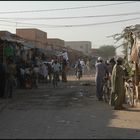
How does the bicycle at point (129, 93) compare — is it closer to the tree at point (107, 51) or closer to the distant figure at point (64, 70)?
the distant figure at point (64, 70)

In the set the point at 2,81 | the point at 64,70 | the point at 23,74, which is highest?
the point at 64,70

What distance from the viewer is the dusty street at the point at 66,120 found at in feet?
34.7

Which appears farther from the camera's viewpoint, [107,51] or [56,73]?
[107,51]

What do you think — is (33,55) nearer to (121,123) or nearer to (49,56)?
(49,56)

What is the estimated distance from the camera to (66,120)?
12.9 m

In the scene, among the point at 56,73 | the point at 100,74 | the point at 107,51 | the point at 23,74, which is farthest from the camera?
the point at 107,51

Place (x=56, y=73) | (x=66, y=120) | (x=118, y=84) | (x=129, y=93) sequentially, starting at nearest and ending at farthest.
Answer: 1. (x=66, y=120)
2. (x=118, y=84)
3. (x=129, y=93)
4. (x=56, y=73)

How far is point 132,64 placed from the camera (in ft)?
61.1

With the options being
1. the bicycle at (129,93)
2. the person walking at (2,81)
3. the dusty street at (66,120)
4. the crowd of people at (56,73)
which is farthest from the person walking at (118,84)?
the person walking at (2,81)

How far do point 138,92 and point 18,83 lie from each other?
11091 mm

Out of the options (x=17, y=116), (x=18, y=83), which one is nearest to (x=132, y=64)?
(x=17, y=116)

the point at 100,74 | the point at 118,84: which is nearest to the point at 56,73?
the point at 100,74

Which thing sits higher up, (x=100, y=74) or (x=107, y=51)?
(x=107, y=51)

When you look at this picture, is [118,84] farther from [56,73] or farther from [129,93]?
[56,73]
